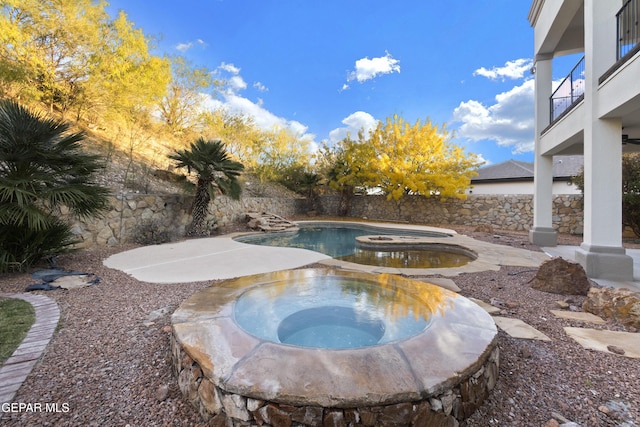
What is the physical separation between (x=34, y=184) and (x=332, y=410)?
5265 millimetres

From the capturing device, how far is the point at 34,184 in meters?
3.97

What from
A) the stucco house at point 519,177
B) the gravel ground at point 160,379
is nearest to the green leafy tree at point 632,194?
the stucco house at point 519,177


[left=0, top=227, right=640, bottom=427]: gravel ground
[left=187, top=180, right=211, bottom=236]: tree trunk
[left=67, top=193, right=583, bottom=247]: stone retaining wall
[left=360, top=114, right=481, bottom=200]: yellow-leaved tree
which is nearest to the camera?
[left=0, top=227, right=640, bottom=427]: gravel ground

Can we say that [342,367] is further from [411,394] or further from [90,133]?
[90,133]

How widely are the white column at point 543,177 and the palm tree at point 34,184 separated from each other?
10.4 meters

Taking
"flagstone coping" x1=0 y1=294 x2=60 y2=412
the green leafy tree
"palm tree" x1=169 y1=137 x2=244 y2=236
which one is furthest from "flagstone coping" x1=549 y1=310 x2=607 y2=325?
the green leafy tree

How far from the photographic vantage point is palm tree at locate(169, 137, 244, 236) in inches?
309

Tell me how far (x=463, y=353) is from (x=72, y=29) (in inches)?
432

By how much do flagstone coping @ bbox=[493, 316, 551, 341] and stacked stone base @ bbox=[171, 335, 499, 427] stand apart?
1124mm

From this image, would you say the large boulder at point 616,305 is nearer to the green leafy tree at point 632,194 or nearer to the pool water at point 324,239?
the pool water at point 324,239

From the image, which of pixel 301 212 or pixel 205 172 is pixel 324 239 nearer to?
pixel 205 172

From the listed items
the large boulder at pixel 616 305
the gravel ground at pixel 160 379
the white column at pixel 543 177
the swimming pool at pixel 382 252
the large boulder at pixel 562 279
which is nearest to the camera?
the gravel ground at pixel 160 379

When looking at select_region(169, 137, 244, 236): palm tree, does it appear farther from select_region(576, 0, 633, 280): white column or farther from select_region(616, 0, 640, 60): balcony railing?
select_region(616, 0, 640, 60): balcony railing

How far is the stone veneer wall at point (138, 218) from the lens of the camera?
623cm
